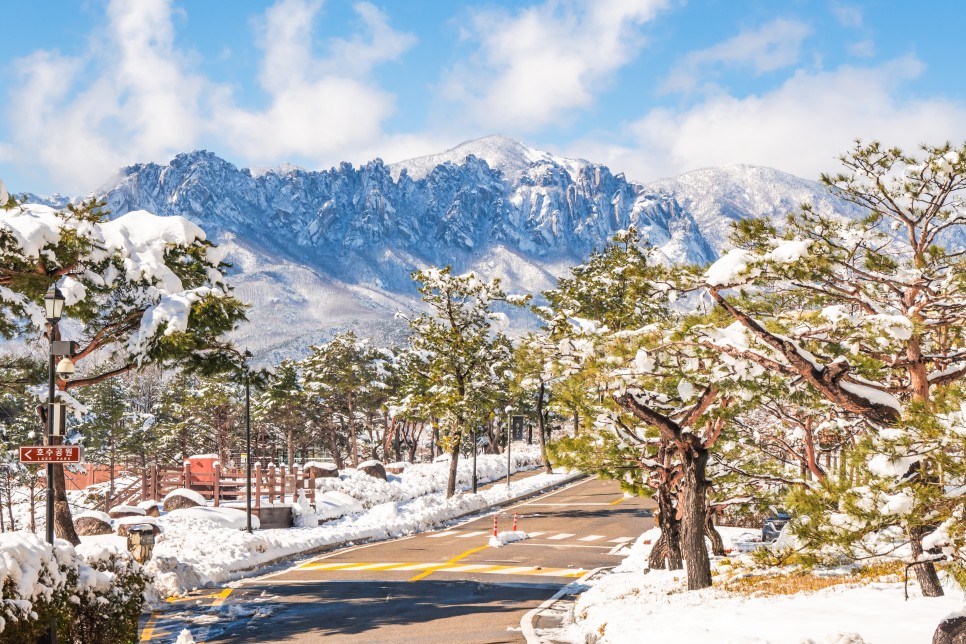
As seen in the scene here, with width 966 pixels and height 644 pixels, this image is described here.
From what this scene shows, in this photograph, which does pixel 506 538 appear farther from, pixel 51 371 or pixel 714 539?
pixel 51 371

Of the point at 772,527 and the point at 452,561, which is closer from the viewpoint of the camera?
the point at 452,561

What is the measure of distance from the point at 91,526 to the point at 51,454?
14.9 metres

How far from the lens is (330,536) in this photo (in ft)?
Answer: 94.5

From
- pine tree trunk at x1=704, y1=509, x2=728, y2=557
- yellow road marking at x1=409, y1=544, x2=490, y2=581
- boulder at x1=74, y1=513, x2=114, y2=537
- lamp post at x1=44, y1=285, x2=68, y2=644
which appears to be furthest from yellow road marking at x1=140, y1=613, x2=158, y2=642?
pine tree trunk at x1=704, y1=509, x2=728, y2=557

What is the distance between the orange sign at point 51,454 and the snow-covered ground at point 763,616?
843cm

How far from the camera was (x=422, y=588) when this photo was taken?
19.8m

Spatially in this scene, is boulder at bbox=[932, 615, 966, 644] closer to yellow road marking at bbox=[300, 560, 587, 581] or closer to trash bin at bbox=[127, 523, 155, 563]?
yellow road marking at bbox=[300, 560, 587, 581]

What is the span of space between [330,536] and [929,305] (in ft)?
73.8

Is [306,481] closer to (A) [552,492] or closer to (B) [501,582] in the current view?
(A) [552,492]

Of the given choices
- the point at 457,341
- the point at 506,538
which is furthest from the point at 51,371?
the point at 457,341

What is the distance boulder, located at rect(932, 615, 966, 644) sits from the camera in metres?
8.45

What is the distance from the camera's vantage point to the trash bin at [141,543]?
20145 millimetres

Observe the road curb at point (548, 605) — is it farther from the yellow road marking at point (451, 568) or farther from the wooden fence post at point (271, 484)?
the wooden fence post at point (271, 484)

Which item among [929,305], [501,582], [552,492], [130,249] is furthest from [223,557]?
[552,492]
